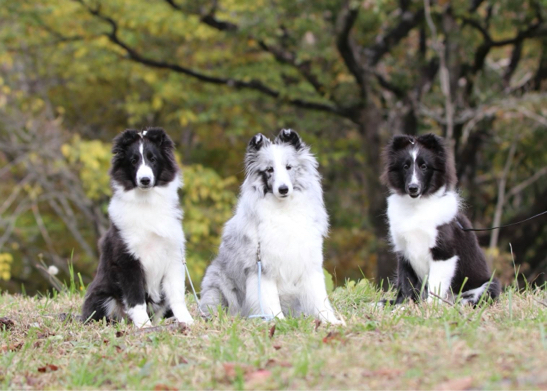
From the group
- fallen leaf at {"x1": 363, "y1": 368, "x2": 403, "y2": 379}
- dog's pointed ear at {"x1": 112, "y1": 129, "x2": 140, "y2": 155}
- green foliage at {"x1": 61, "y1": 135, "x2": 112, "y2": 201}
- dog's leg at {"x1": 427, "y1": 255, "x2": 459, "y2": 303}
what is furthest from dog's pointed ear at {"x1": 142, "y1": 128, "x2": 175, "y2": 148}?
green foliage at {"x1": 61, "y1": 135, "x2": 112, "y2": 201}

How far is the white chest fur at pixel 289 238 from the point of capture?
5.35 meters

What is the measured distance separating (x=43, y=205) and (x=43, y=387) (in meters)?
16.2

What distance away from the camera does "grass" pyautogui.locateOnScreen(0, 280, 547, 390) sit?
12.3ft

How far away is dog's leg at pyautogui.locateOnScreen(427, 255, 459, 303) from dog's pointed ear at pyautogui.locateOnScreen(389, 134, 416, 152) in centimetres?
104

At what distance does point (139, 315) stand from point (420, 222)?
244 centimetres

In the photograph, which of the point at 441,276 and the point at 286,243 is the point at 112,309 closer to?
the point at 286,243

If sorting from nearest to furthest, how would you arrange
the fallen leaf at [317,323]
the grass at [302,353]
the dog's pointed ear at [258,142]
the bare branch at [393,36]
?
the grass at [302,353] < the fallen leaf at [317,323] < the dog's pointed ear at [258,142] < the bare branch at [393,36]

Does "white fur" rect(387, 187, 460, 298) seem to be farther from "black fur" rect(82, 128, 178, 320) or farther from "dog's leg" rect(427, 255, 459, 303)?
"black fur" rect(82, 128, 178, 320)

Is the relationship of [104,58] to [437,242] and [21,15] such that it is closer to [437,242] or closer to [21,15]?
[21,15]

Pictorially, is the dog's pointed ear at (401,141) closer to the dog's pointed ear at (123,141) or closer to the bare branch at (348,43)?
the dog's pointed ear at (123,141)

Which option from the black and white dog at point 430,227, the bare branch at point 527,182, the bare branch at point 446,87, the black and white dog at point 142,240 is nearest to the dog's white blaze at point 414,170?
the black and white dog at point 430,227

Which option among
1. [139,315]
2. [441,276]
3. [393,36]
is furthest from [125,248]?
[393,36]

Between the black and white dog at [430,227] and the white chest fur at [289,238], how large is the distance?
0.81 meters

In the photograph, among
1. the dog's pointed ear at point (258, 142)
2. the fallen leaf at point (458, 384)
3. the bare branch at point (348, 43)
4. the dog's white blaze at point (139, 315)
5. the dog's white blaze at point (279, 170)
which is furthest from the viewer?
the bare branch at point (348, 43)
